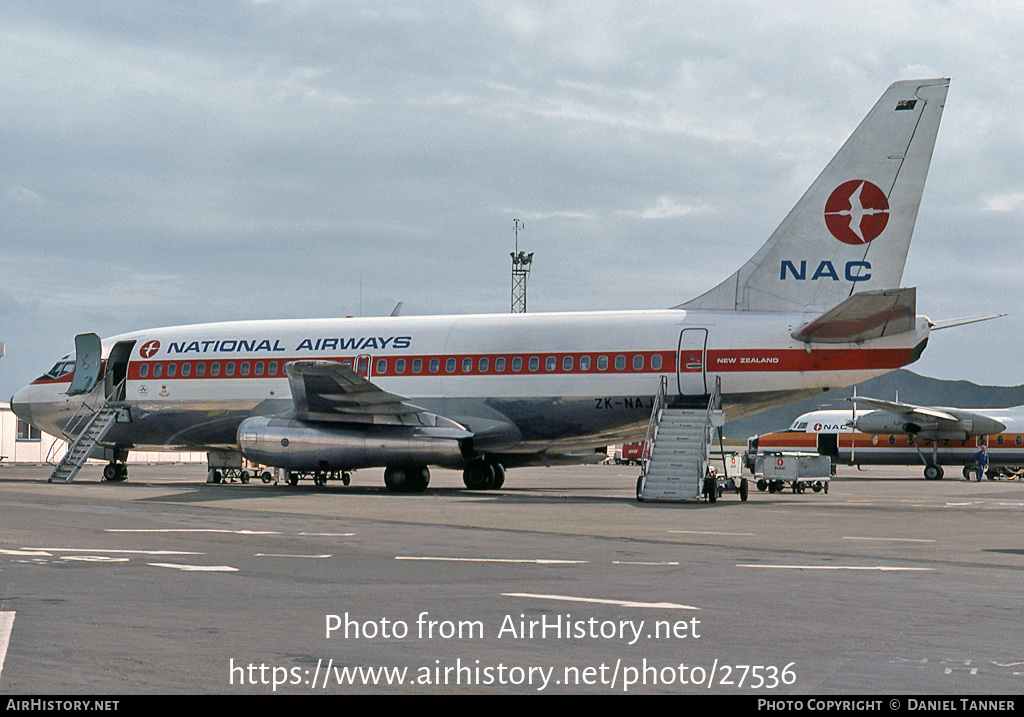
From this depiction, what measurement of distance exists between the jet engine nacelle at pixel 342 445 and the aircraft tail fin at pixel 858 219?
7204 mm

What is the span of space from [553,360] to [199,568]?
53.1ft

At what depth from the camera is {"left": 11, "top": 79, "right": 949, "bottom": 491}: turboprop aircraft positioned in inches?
943

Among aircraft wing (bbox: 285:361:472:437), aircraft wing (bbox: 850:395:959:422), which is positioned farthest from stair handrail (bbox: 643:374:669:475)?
aircraft wing (bbox: 850:395:959:422)

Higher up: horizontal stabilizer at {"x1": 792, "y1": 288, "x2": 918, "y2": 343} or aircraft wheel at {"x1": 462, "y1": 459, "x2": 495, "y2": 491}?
horizontal stabilizer at {"x1": 792, "y1": 288, "x2": 918, "y2": 343}

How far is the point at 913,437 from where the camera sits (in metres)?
55.5

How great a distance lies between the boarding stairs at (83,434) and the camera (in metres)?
30.5

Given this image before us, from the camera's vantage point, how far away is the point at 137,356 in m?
31.7

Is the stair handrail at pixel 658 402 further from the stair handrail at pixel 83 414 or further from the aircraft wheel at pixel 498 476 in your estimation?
the stair handrail at pixel 83 414

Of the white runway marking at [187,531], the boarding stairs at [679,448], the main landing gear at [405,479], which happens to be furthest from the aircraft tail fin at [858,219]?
the white runway marking at [187,531]

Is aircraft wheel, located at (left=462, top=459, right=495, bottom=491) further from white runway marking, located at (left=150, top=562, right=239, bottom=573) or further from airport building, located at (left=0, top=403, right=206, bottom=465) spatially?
airport building, located at (left=0, top=403, right=206, bottom=465)

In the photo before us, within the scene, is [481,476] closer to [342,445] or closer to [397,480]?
[397,480]

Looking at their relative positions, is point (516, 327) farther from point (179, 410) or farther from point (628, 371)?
point (179, 410)

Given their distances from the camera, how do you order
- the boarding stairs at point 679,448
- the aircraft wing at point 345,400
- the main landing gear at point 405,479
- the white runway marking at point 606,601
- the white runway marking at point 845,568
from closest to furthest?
the white runway marking at point 606,601 < the white runway marking at point 845,568 < the boarding stairs at point 679,448 < the aircraft wing at point 345,400 < the main landing gear at point 405,479

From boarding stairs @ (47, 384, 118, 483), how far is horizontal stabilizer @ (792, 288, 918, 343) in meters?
18.7
